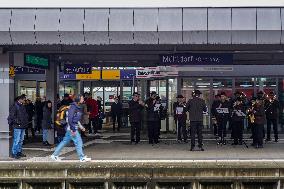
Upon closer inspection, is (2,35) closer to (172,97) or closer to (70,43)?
(70,43)

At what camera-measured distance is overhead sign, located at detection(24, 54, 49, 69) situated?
15.1 metres

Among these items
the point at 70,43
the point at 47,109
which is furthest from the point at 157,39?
the point at 47,109

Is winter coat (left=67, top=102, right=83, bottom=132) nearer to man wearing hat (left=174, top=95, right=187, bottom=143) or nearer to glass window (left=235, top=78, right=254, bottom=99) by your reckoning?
man wearing hat (left=174, top=95, right=187, bottom=143)

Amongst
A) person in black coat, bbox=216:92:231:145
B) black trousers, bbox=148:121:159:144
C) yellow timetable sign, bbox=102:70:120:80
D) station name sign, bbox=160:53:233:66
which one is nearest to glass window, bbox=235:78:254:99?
person in black coat, bbox=216:92:231:145

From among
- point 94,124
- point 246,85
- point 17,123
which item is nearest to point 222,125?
point 246,85

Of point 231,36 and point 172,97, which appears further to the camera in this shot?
A: point 172,97

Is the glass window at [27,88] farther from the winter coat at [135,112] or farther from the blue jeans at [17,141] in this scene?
the blue jeans at [17,141]

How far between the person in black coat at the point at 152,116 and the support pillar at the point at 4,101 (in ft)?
14.9

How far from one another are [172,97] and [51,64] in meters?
5.48

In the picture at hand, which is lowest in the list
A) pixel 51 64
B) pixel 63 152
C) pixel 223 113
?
pixel 63 152

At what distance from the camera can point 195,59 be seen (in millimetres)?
15664

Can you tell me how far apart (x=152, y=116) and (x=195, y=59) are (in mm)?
2404

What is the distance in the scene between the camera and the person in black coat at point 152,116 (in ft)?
55.2

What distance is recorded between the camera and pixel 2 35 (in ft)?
43.3
